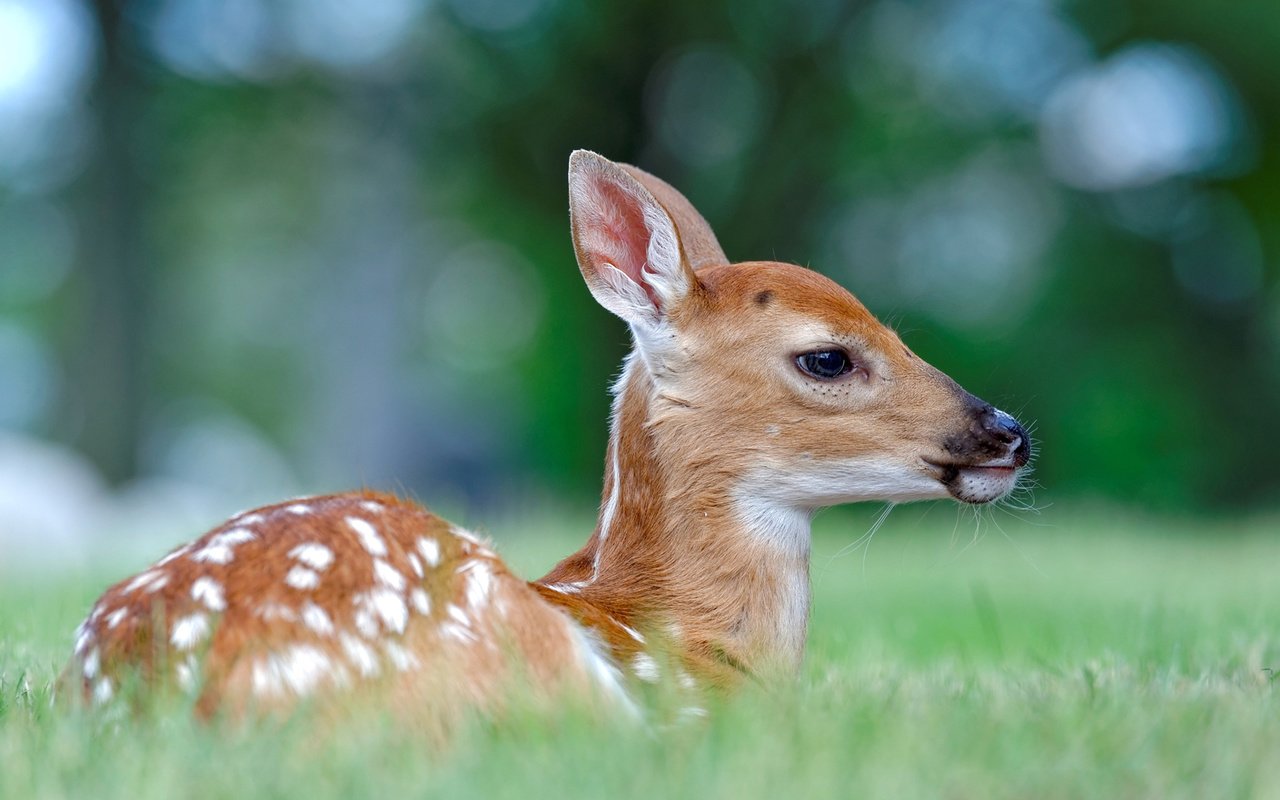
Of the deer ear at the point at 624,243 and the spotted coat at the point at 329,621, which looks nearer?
the spotted coat at the point at 329,621

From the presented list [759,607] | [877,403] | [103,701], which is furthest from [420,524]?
[877,403]

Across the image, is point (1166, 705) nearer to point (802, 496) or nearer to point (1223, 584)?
point (802, 496)

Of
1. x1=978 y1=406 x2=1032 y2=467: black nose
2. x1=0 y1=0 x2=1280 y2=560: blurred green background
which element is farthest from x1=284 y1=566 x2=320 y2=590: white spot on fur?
x1=0 y1=0 x2=1280 y2=560: blurred green background

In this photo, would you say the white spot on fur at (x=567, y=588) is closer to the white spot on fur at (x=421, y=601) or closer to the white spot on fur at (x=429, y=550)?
the white spot on fur at (x=429, y=550)

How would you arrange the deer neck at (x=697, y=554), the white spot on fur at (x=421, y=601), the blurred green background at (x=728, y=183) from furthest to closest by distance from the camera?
the blurred green background at (x=728, y=183) < the deer neck at (x=697, y=554) < the white spot on fur at (x=421, y=601)

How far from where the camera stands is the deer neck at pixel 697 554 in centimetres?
351

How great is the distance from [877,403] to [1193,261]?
517 inches

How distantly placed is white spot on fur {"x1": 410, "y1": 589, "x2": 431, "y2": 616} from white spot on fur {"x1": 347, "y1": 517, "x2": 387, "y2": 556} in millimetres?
112

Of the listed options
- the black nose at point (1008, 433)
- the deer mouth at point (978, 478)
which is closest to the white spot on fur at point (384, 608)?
the deer mouth at point (978, 478)

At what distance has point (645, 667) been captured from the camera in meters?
3.24

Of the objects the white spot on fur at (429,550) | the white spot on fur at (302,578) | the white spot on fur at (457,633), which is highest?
the white spot on fur at (429,550)

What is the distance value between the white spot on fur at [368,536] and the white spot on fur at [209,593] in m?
0.28

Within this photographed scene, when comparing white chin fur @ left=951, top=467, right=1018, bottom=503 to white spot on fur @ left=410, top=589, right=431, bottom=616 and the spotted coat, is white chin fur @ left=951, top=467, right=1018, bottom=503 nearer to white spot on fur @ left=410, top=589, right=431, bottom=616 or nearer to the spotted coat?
the spotted coat

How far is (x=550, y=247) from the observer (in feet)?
53.5
